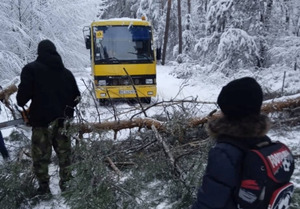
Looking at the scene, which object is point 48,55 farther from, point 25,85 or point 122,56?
point 122,56

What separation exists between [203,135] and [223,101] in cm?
376

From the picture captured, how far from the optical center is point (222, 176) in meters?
1.72

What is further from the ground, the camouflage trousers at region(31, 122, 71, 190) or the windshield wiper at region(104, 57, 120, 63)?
the windshield wiper at region(104, 57, 120, 63)

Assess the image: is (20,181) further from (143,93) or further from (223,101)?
(143,93)

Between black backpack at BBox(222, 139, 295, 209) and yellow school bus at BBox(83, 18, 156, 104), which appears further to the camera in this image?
yellow school bus at BBox(83, 18, 156, 104)

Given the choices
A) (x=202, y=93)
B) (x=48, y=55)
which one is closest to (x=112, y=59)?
(x=202, y=93)

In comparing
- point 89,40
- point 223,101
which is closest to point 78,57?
point 89,40

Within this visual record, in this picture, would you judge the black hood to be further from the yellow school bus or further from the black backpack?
the yellow school bus

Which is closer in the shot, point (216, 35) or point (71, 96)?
point (71, 96)

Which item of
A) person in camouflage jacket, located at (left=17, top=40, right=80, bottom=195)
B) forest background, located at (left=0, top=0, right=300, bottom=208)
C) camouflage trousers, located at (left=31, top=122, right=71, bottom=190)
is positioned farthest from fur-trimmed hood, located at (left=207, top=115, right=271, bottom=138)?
forest background, located at (left=0, top=0, right=300, bottom=208)

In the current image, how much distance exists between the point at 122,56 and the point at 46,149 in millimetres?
6458

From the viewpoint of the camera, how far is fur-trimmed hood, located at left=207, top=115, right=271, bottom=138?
5.90 feet

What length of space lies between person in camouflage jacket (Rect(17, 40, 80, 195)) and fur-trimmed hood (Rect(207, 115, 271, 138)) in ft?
8.47

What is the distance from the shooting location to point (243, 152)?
1747 millimetres
